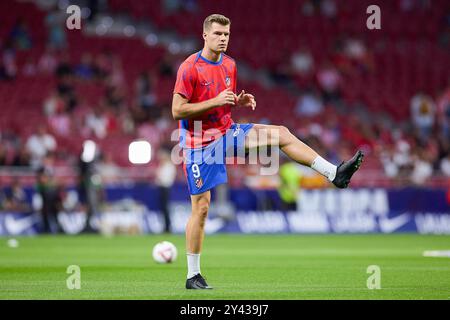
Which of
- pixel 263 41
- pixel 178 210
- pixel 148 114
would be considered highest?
pixel 263 41

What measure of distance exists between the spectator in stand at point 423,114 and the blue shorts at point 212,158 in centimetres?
2070

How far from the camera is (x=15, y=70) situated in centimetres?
3089

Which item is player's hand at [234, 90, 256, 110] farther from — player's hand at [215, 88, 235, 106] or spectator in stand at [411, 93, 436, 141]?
spectator in stand at [411, 93, 436, 141]

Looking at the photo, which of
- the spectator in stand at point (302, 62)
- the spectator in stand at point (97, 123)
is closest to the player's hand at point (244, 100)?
the spectator in stand at point (97, 123)

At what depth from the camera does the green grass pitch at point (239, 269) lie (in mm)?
9883

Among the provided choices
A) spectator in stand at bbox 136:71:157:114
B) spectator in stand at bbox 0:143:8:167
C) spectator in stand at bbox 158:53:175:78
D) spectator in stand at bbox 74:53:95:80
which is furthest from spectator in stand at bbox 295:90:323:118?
spectator in stand at bbox 0:143:8:167

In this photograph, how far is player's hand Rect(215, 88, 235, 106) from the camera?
32.7 feet

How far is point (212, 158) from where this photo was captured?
10.4 m

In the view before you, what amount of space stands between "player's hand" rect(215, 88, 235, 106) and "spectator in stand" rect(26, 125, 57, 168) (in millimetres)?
17286

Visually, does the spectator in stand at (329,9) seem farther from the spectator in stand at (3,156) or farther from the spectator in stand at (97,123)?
the spectator in stand at (3,156)

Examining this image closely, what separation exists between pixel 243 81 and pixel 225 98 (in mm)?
23488
